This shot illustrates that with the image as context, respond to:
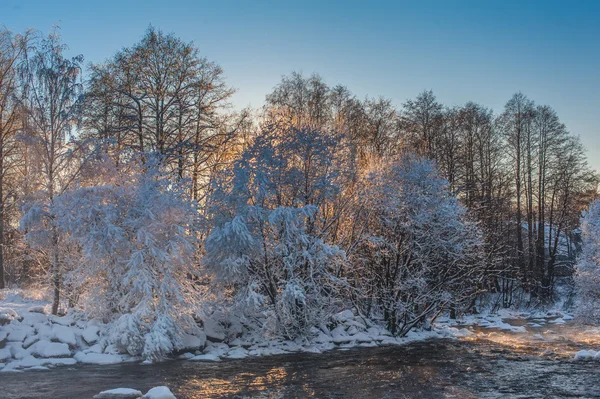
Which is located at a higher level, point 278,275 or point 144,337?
point 278,275

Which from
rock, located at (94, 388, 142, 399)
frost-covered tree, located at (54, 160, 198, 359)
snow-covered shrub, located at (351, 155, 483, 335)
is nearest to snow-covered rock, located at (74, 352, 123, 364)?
frost-covered tree, located at (54, 160, 198, 359)

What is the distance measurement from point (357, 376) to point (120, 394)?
5.85 meters

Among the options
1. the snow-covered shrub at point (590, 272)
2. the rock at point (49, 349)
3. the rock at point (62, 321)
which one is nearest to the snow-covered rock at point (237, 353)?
the rock at point (49, 349)

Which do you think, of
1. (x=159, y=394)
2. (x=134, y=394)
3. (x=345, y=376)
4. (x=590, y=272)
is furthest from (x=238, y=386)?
(x=590, y=272)

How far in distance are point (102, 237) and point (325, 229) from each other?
27.0ft

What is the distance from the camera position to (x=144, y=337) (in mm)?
13836

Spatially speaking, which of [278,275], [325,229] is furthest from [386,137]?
[278,275]

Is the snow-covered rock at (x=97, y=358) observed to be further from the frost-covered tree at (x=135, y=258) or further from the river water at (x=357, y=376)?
the river water at (x=357, y=376)

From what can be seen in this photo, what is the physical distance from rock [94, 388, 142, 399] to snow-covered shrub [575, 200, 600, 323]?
1936 centimetres

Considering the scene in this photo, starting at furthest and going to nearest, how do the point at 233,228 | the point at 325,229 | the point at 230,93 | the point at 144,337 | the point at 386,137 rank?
the point at 386,137
the point at 230,93
the point at 325,229
the point at 233,228
the point at 144,337

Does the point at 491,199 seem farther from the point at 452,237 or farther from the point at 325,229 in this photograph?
the point at 325,229

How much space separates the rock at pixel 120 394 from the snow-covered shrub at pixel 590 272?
1936 cm

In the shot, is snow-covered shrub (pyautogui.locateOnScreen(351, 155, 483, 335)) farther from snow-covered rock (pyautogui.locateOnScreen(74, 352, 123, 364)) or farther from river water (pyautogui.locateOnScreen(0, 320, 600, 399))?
snow-covered rock (pyautogui.locateOnScreen(74, 352, 123, 364))

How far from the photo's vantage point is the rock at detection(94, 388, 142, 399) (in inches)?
374
